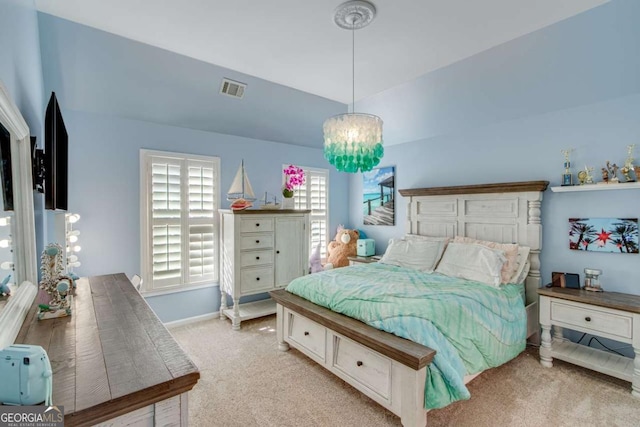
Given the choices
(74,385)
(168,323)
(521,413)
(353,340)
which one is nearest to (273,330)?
(168,323)

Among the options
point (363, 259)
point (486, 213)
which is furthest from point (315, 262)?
point (486, 213)

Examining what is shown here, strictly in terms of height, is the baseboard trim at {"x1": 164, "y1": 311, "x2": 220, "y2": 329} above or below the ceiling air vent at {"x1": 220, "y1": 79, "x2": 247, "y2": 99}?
below

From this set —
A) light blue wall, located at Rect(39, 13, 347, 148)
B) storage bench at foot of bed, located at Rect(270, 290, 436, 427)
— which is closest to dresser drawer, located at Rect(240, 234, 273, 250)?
storage bench at foot of bed, located at Rect(270, 290, 436, 427)

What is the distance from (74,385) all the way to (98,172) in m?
2.88

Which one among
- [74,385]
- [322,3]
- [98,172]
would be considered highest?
[322,3]

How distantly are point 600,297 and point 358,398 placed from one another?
7.08 feet

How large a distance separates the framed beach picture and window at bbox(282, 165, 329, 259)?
64 cm

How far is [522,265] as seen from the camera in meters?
3.04

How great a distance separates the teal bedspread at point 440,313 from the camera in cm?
190

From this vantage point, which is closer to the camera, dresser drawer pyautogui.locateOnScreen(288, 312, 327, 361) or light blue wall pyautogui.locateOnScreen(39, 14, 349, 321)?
dresser drawer pyautogui.locateOnScreen(288, 312, 327, 361)

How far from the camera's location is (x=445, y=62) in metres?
2.89

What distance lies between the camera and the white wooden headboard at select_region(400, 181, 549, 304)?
10.2ft

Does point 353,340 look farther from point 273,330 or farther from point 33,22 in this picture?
point 33,22

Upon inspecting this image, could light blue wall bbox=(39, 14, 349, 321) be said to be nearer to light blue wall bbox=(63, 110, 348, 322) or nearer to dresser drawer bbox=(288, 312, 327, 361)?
light blue wall bbox=(63, 110, 348, 322)
